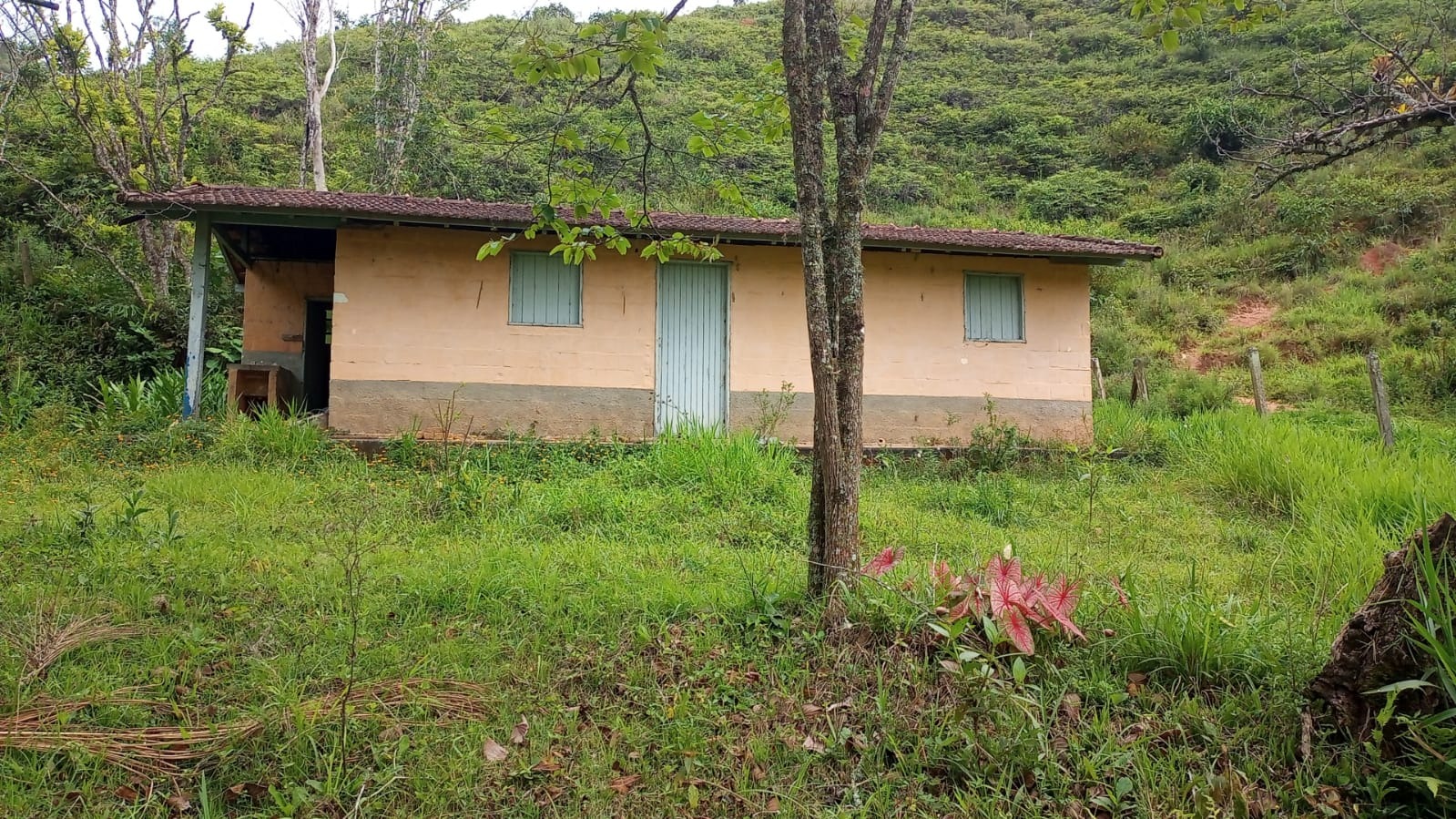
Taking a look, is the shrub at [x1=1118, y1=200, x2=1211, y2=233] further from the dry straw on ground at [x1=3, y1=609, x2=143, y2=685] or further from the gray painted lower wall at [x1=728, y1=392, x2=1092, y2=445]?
the dry straw on ground at [x1=3, y1=609, x2=143, y2=685]

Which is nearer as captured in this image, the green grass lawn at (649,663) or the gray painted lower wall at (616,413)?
the green grass lawn at (649,663)

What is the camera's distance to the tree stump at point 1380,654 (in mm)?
2428

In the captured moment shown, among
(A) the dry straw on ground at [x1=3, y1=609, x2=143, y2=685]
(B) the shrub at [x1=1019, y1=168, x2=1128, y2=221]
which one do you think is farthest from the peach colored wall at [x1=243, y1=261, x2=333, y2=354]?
(B) the shrub at [x1=1019, y1=168, x2=1128, y2=221]

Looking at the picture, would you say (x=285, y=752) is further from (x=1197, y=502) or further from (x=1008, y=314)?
(x=1008, y=314)

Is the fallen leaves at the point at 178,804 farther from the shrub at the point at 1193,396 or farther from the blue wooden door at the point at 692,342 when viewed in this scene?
the shrub at the point at 1193,396

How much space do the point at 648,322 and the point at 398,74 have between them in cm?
1214

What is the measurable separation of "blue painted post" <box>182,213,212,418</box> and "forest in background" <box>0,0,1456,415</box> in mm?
2434

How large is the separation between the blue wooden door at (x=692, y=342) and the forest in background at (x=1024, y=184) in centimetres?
101

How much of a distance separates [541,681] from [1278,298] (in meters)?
19.8

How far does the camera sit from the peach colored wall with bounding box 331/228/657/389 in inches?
343

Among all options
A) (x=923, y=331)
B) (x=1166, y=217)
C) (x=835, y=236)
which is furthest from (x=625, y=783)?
(x=1166, y=217)

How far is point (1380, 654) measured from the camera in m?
2.49

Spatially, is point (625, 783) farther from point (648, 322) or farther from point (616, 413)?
point (648, 322)

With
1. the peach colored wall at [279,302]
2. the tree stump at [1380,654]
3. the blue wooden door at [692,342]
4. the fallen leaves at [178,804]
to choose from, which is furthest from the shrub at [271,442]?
the tree stump at [1380,654]
